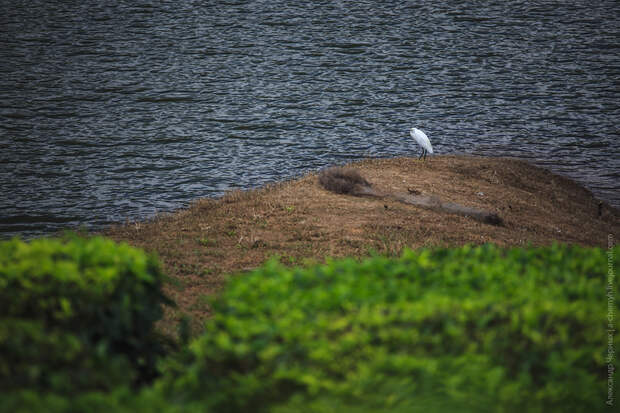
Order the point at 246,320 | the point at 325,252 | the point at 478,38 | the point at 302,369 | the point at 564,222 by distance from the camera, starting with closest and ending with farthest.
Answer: the point at 302,369 → the point at 246,320 → the point at 325,252 → the point at 564,222 → the point at 478,38

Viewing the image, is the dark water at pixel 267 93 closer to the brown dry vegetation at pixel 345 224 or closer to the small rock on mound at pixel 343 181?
the brown dry vegetation at pixel 345 224

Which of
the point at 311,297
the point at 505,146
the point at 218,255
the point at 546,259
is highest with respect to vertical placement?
the point at 311,297

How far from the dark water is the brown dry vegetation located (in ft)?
5.99

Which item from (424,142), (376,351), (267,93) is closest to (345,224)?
(424,142)

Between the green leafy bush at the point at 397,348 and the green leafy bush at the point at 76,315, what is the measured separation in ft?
1.35

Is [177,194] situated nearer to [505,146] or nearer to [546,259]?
[505,146]

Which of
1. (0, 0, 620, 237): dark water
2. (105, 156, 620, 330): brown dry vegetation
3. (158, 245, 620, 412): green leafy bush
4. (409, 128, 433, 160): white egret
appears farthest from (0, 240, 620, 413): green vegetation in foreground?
(409, 128, 433, 160): white egret

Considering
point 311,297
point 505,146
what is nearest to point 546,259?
point 311,297

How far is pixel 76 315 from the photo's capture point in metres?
4.00

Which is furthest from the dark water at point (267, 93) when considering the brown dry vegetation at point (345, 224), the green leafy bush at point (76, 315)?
the green leafy bush at point (76, 315)

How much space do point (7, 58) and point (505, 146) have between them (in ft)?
56.8

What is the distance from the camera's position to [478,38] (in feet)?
82.6

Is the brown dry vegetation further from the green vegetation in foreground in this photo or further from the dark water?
the green vegetation in foreground

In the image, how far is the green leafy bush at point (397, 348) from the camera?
3459 millimetres
